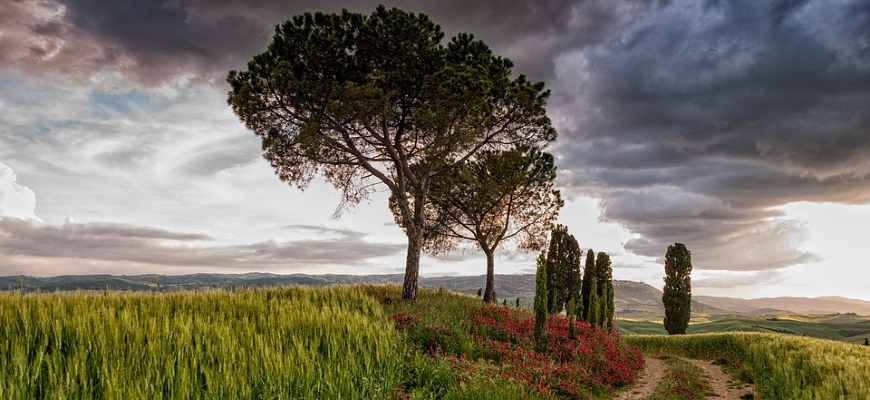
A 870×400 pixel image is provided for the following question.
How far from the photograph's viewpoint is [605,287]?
3969 centimetres

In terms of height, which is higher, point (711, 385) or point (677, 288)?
point (677, 288)

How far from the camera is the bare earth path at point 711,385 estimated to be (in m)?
16.2

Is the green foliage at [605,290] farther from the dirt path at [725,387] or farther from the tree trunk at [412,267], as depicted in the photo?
the tree trunk at [412,267]

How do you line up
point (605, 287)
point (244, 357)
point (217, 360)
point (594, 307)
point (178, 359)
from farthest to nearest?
point (605, 287), point (594, 307), point (217, 360), point (244, 357), point (178, 359)

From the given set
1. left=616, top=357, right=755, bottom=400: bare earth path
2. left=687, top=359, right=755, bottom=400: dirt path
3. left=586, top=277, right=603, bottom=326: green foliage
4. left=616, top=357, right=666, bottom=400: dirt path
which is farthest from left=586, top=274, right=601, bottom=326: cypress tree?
left=687, top=359, right=755, bottom=400: dirt path

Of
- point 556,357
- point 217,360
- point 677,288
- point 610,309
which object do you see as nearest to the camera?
point 217,360

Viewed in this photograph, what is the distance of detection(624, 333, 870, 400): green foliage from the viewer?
32.7 ft

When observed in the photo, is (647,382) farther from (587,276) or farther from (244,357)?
(587,276)

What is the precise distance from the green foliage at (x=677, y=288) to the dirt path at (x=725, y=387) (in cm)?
2946

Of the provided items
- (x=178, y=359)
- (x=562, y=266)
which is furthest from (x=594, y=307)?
(x=178, y=359)

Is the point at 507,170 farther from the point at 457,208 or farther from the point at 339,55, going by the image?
the point at 339,55

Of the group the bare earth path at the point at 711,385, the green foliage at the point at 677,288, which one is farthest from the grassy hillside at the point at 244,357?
the green foliage at the point at 677,288

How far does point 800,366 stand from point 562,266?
30934 mm

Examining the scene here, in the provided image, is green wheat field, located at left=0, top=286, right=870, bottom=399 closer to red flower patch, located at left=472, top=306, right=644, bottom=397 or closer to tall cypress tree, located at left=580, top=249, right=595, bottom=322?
red flower patch, located at left=472, top=306, right=644, bottom=397
